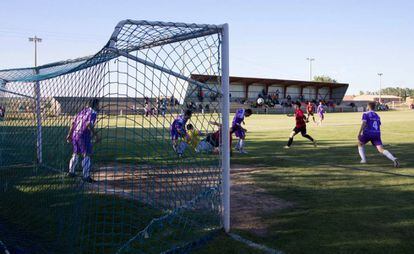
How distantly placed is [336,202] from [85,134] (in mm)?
4178


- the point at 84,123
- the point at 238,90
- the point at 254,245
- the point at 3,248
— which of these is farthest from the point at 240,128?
the point at 238,90

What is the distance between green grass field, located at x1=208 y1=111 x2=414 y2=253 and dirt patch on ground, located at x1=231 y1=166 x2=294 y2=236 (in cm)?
14

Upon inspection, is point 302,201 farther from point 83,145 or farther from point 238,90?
point 238,90

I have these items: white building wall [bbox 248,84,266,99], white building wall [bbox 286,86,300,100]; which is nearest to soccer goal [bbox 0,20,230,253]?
white building wall [bbox 248,84,266,99]

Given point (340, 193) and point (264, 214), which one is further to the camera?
point (340, 193)

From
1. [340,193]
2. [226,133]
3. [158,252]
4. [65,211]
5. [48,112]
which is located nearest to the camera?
[158,252]

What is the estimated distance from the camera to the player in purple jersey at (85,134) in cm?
487

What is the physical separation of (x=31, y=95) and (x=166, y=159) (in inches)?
155

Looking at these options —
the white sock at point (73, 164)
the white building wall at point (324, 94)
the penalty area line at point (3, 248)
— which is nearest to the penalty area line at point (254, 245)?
the penalty area line at point (3, 248)

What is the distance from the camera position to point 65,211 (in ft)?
19.8

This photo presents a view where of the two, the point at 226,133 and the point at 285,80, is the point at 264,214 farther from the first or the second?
the point at 285,80

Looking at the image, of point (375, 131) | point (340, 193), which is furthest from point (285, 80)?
point (340, 193)

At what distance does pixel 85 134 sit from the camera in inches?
226

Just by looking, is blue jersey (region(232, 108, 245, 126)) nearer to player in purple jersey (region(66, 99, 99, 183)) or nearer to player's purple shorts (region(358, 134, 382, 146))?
player's purple shorts (region(358, 134, 382, 146))
